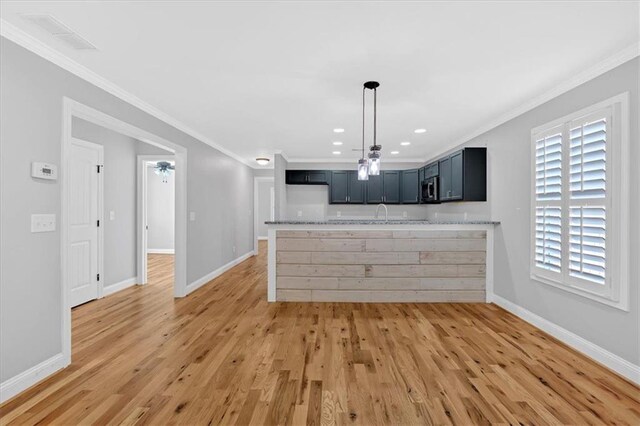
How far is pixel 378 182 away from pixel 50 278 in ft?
20.2

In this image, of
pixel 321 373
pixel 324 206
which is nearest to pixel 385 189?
pixel 324 206

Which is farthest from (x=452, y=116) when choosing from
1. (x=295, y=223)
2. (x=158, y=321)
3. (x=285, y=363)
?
(x=158, y=321)

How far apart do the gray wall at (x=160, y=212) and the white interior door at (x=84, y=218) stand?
16.7ft

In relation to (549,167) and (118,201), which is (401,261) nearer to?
(549,167)

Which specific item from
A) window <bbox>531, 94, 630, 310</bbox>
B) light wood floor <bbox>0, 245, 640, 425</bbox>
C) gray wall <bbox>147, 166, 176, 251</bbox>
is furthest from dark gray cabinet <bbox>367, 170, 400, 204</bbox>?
gray wall <bbox>147, 166, 176, 251</bbox>

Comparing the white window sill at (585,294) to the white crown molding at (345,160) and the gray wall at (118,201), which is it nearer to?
the white crown molding at (345,160)

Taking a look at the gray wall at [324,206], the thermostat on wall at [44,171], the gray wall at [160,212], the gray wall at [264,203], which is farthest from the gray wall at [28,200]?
the gray wall at [264,203]

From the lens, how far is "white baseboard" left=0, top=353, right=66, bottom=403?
217 centimetres

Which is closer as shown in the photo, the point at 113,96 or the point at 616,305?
the point at 616,305

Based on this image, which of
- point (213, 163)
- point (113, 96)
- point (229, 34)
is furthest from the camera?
point (213, 163)

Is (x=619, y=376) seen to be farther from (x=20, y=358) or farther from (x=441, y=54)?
(x=20, y=358)

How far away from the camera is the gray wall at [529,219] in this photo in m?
2.47

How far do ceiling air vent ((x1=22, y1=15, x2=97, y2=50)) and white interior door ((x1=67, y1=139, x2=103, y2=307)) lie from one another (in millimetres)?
2303

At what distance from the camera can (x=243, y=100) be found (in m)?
3.64
